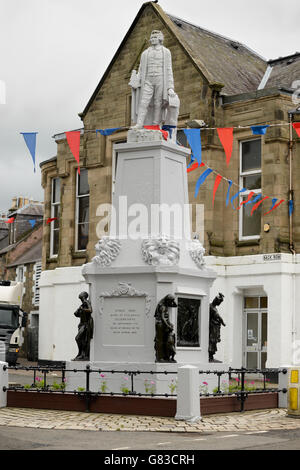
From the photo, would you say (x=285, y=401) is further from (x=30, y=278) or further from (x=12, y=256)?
(x=12, y=256)

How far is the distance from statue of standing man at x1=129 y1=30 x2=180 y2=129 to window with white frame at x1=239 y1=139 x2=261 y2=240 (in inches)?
448

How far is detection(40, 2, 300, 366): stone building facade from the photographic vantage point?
27875 millimetres

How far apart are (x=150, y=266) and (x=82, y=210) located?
18.3m

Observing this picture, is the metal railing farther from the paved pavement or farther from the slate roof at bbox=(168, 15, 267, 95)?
the slate roof at bbox=(168, 15, 267, 95)

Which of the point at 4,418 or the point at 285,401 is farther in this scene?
the point at 285,401

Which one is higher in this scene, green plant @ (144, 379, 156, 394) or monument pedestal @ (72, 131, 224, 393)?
monument pedestal @ (72, 131, 224, 393)

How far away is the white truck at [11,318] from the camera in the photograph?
3588cm

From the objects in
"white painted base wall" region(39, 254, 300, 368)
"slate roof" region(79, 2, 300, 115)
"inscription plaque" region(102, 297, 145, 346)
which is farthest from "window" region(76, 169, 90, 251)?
"inscription plaque" region(102, 297, 145, 346)

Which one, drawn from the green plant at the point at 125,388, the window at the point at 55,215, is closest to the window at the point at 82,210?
the window at the point at 55,215

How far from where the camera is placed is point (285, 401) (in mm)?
17031

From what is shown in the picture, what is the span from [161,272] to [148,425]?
3341 mm

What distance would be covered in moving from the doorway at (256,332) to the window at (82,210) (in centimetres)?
775

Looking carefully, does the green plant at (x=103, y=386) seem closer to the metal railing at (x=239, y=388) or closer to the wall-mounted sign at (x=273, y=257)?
the metal railing at (x=239, y=388)
